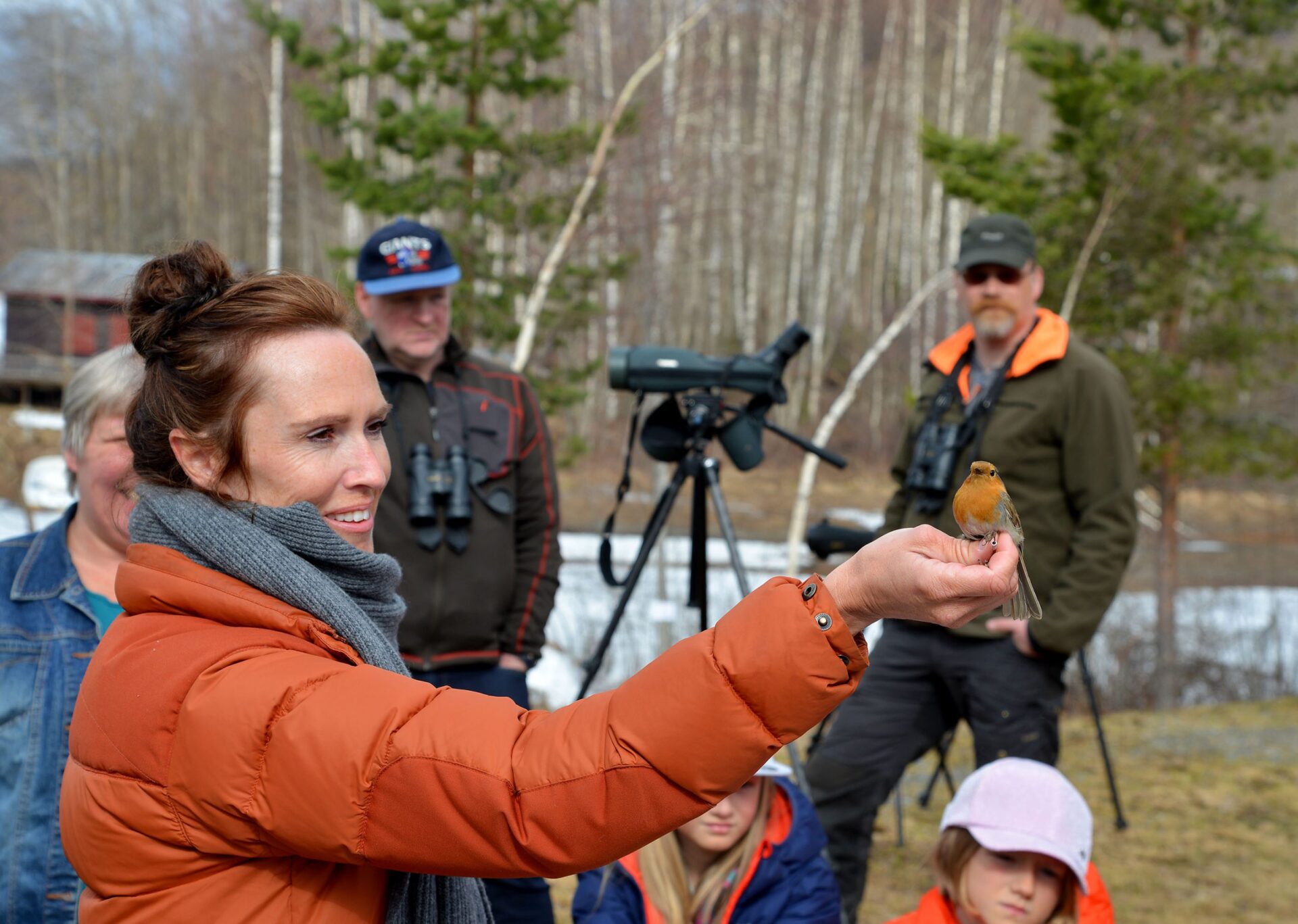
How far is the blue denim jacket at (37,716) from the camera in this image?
201cm

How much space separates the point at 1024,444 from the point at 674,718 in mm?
2398

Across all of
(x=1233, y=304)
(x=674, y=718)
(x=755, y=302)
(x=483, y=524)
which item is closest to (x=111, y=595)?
(x=483, y=524)

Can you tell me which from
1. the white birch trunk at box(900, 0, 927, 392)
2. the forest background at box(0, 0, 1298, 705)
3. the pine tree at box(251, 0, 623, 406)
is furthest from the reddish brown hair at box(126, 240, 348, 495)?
the white birch trunk at box(900, 0, 927, 392)

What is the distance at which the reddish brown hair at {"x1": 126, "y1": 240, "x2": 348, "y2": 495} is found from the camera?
1.32m

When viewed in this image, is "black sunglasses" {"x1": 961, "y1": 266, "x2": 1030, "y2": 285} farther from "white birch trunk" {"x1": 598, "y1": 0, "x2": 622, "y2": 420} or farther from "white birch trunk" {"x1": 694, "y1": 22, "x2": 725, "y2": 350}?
"white birch trunk" {"x1": 694, "y1": 22, "x2": 725, "y2": 350}

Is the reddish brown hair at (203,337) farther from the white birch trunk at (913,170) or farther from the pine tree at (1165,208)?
the white birch trunk at (913,170)

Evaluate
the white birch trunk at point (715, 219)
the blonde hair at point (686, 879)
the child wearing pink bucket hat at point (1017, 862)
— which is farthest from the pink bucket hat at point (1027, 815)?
the white birch trunk at point (715, 219)

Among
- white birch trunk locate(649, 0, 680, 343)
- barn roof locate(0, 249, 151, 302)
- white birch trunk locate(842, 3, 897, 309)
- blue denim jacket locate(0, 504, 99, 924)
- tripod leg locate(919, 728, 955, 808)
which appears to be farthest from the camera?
barn roof locate(0, 249, 151, 302)

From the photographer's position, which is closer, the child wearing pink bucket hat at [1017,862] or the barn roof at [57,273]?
the child wearing pink bucket hat at [1017,862]

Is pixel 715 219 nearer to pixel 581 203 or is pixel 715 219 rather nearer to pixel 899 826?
pixel 581 203

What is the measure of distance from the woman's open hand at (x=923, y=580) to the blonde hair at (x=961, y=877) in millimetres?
1700

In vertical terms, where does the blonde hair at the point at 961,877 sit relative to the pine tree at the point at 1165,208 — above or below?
below

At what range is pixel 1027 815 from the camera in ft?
8.41

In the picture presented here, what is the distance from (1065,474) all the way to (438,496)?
1.84 meters
